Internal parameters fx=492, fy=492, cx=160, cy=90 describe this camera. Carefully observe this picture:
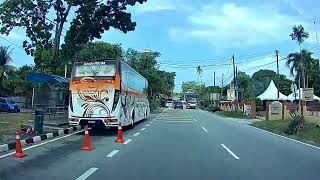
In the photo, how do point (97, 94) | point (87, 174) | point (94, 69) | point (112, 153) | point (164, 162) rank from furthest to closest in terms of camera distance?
point (94, 69)
point (97, 94)
point (112, 153)
point (164, 162)
point (87, 174)

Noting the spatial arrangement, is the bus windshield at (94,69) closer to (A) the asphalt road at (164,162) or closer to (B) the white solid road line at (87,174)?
(A) the asphalt road at (164,162)

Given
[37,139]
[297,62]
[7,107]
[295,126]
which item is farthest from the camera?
[297,62]

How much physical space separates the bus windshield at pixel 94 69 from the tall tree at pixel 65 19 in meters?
13.3

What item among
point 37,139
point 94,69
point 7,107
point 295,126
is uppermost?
point 94,69

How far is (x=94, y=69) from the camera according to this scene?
2322 cm

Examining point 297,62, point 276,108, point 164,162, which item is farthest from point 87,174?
point 297,62

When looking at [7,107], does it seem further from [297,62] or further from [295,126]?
[297,62]

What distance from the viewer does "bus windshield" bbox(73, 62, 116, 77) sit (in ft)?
75.7

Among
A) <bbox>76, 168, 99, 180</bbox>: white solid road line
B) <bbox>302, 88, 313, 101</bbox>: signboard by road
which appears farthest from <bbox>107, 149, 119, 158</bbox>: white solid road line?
<bbox>302, 88, 313, 101</bbox>: signboard by road

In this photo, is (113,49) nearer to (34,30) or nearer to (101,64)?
(34,30)

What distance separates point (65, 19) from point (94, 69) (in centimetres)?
1597

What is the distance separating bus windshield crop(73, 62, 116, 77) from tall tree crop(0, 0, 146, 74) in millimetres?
13270

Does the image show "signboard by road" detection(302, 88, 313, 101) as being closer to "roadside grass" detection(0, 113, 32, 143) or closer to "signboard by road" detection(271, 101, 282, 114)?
"signboard by road" detection(271, 101, 282, 114)

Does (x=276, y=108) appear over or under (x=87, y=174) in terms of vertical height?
over
